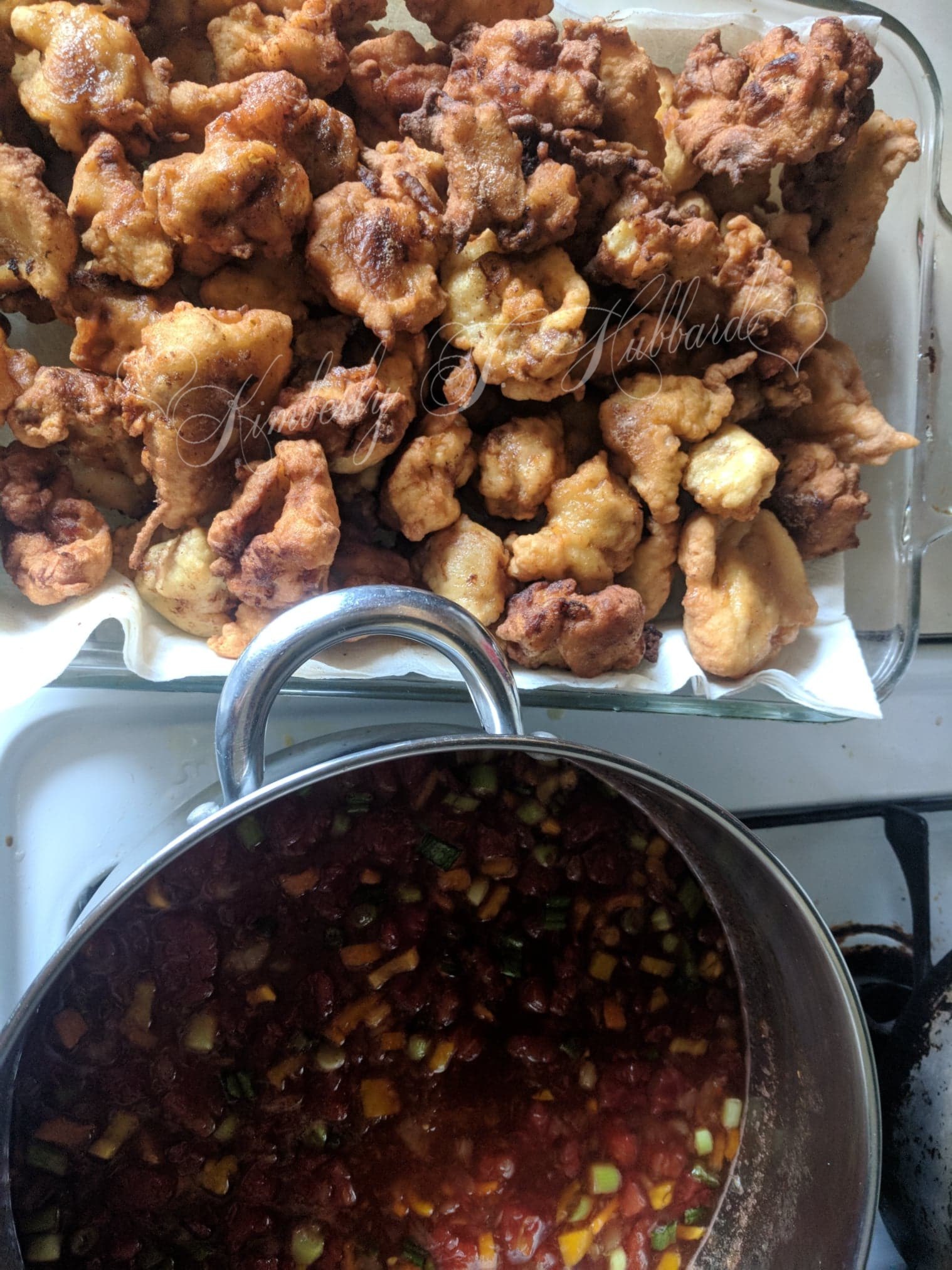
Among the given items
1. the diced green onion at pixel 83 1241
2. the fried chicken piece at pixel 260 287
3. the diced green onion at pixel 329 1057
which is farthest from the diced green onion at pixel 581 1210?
the fried chicken piece at pixel 260 287

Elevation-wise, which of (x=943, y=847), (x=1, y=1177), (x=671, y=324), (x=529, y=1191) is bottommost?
(x=529, y=1191)

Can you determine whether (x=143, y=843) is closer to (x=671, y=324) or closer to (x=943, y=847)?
(x=671, y=324)

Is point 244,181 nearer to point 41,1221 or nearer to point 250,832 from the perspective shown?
point 250,832

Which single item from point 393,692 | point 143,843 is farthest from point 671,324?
point 143,843

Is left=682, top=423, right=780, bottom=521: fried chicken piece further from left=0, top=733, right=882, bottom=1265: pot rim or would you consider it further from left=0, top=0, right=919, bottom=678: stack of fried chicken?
left=0, top=733, right=882, bottom=1265: pot rim

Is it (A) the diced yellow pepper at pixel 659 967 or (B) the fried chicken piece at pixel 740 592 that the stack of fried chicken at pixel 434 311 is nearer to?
(B) the fried chicken piece at pixel 740 592

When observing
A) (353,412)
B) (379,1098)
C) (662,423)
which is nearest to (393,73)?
(353,412)
